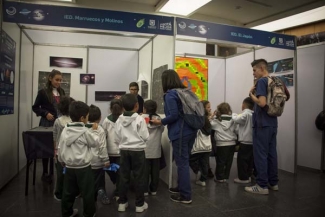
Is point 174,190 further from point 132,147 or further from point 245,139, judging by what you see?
point 245,139

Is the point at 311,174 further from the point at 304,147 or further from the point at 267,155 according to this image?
the point at 267,155

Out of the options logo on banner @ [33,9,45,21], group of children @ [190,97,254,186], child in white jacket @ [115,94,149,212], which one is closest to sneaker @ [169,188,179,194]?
group of children @ [190,97,254,186]

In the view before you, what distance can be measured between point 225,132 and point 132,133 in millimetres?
1617

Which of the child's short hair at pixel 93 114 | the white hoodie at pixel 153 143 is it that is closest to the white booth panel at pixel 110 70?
the white hoodie at pixel 153 143

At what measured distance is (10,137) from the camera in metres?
3.33

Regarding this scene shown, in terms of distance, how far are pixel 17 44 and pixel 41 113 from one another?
112cm

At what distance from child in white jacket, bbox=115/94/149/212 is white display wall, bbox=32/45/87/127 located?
266cm

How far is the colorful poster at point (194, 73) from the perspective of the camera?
16.8 feet

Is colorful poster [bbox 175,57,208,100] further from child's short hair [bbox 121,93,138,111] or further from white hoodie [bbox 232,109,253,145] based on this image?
child's short hair [bbox 121,93,138,111]

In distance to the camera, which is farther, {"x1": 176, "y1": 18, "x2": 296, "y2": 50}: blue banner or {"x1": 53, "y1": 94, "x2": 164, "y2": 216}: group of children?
{"x1": 176, "y1": 18, "x2": 296, "y2": 50}: blue banner

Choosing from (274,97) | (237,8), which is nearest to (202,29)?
(274,97)

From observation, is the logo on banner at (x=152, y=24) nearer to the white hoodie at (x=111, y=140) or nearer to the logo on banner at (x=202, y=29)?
the logo on banner at (x=202, y=29)

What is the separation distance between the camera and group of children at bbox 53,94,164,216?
2117 mm

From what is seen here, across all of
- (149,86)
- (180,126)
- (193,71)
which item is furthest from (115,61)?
(180,126)
